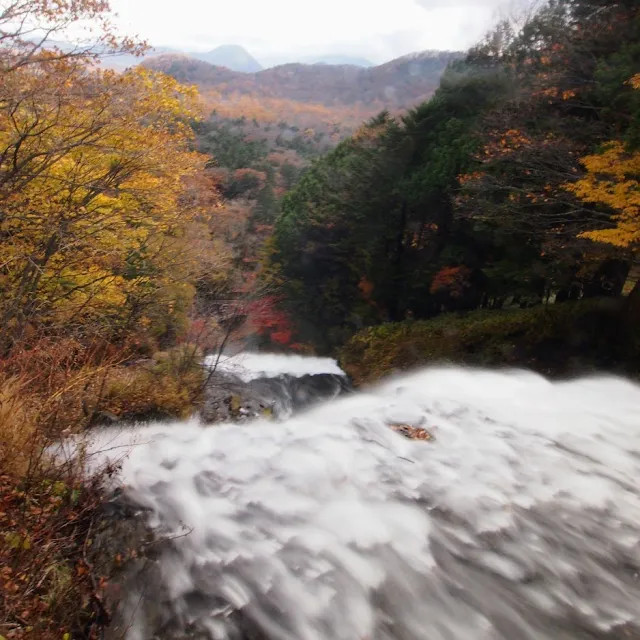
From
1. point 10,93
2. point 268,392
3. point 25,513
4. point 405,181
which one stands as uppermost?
point 10,93

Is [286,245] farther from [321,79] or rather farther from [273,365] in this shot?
[321,79]

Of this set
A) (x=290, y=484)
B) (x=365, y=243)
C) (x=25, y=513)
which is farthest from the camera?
(x=365, y=243)

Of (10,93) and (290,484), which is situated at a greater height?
(10,93)

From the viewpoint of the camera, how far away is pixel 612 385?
8.63 meters

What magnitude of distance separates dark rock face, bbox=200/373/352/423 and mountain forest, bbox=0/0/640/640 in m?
0.86

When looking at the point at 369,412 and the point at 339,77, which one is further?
the point at 339,77

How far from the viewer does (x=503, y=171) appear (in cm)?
1228

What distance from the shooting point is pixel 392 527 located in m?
4.00

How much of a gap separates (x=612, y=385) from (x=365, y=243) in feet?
38.4

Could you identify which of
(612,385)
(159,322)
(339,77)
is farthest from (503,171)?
(339,77)

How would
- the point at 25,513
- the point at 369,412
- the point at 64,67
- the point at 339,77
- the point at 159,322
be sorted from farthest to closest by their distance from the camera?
the point at 339,77 < the point at 159,322 < the point at 369,412 < the point at 64,67 < the point at 25,513

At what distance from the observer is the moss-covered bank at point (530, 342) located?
993 cm

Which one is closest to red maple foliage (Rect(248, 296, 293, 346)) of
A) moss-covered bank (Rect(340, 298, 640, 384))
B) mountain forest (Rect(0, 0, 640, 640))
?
mountain forest (Rect(0, 0, 640, 640))

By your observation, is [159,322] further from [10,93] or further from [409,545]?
[409,545]
